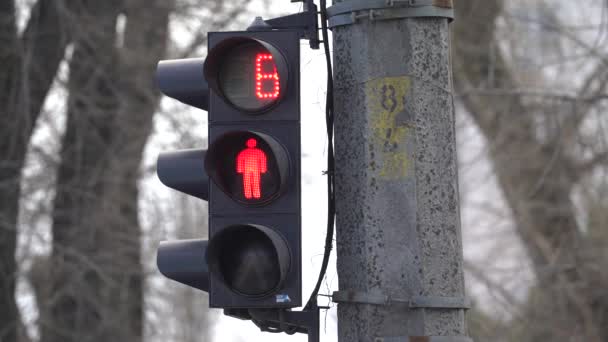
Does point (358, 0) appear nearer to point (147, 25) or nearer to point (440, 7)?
point (440, 7)

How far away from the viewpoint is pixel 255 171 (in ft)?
14.6

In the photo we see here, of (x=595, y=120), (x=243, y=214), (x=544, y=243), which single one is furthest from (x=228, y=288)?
(x=544, y=243)

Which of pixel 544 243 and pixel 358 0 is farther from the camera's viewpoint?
pixel 544 243

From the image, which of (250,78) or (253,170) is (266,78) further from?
(253,170)

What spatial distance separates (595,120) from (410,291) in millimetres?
7355

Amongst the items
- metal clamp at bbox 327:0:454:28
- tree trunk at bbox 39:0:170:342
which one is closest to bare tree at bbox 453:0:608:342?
tree trunk at bbox 39:0:170:342

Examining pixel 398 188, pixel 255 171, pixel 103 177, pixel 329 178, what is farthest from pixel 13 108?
pixel 398 188

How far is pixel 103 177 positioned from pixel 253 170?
8889 millimetres

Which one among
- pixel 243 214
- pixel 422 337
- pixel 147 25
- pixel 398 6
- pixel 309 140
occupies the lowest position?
pixel 422 337

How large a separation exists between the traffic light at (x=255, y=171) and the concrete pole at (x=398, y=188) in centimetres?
26

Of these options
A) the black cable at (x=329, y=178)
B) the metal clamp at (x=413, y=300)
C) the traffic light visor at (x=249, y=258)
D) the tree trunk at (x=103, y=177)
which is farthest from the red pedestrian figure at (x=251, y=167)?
the tree trunk at (x=103, y=177)

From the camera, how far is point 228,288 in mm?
4426

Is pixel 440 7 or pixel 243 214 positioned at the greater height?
pixel 440 7

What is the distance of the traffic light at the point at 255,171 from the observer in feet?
14.3
